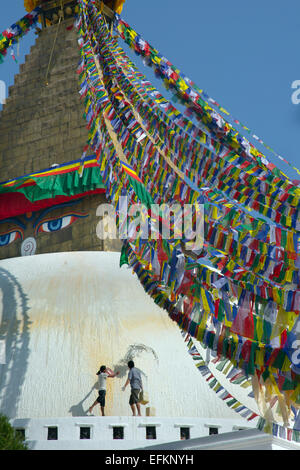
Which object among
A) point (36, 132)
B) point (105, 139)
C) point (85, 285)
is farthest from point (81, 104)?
point (105, 139)

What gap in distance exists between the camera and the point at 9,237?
57.4ft

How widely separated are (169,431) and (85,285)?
357cm

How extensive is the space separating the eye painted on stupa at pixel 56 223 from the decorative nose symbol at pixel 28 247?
0.75 feet

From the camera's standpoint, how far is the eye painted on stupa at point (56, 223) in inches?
656

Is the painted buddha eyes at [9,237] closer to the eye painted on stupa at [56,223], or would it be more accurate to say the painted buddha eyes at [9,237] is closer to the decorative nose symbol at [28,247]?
the decorative nose symbol at [28,247]

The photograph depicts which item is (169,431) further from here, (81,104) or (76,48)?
(76,48)

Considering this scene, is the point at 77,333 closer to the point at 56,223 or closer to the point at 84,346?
the point at 84,346

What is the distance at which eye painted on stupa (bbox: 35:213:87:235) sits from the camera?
16.7m

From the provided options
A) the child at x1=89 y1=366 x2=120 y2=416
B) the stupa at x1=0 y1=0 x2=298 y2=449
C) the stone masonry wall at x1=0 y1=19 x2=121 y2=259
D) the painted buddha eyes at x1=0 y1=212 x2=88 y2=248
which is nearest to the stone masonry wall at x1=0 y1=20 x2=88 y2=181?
the stone masonry wall at x1=0 y1=19 x2=121 y2=259

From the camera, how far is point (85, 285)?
12891 mm

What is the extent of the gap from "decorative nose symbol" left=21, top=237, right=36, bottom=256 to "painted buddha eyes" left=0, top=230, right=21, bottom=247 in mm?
331

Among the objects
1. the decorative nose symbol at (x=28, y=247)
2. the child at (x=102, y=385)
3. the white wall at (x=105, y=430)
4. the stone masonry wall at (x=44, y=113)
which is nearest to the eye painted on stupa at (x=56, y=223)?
the decorative nose symbol at (x=28, y=247)

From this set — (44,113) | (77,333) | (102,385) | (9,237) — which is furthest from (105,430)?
(44,113)

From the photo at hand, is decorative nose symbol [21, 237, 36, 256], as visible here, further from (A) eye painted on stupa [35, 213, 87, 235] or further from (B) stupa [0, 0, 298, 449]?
(A) eye painted on stupa [35, 213, 87, 235]
